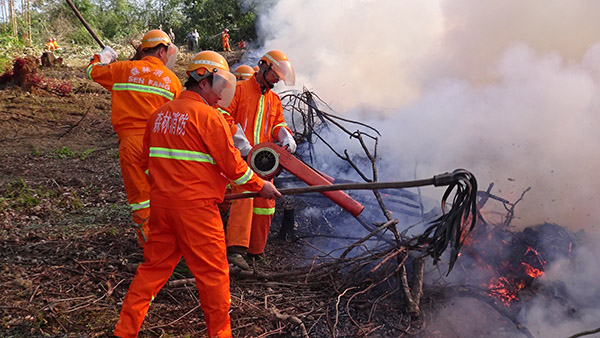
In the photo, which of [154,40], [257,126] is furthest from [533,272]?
[154,40]

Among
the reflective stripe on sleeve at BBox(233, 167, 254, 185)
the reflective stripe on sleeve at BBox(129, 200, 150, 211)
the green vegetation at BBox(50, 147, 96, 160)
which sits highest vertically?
the reflective stripe on sleeve at BBox(233, 167, 254, 185)

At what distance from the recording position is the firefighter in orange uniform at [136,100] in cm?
427

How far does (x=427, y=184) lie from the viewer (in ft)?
9.89

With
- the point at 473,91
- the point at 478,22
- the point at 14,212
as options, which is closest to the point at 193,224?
the point at 14,212

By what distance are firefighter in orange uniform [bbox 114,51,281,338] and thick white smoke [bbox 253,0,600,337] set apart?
2.51 m

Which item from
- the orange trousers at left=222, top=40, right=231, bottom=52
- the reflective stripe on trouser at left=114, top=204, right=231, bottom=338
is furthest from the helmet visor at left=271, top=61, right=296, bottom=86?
the orange trousers at left=222, top=40, right=231, bottom=52

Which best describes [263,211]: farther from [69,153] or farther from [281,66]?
[69,153]

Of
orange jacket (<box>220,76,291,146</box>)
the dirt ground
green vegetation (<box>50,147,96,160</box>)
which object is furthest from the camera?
green vegetation (<box>50,147,96,160</box>)

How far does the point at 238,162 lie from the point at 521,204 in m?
3.73

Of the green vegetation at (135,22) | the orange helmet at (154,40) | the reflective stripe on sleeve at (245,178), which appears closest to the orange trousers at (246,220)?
the reflective stripe on sleeve at (245,178)

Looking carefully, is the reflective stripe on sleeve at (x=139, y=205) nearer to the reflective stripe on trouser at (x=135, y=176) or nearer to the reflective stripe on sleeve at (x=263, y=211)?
the reflective stripe on trouser at (x=135, y=176)

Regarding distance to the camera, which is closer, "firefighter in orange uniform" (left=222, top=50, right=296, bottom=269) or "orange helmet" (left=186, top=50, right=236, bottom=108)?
"orange helmet" (left=186, top=50, right=236, bottom=108)

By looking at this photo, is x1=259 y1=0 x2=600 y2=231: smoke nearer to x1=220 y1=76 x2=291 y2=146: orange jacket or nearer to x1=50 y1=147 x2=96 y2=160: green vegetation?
x1=220 y1=76 x2=291 y2=146: orange jacket

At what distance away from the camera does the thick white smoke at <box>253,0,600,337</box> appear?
534 centimetres
